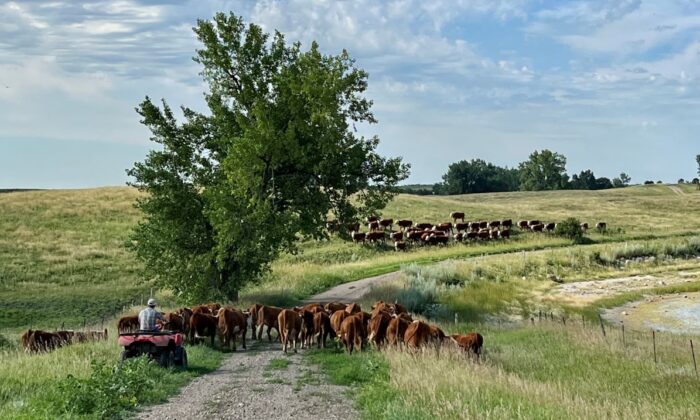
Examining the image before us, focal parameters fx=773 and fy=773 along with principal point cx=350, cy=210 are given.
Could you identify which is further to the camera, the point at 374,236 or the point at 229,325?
the point at 374,236

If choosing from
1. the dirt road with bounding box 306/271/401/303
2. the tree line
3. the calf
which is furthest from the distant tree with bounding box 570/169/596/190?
the dirt road with bounding box 306/271/401/303

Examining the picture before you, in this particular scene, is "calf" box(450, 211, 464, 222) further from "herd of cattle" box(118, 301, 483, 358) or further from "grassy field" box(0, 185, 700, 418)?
"herd of cattle" box(118, 301, 483, 358)

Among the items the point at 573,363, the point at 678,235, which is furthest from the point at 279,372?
the point at 678,235

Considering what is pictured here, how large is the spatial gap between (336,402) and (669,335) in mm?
19479

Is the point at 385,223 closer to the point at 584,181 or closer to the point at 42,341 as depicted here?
the point at 42,341

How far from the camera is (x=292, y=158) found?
3275 centimetres

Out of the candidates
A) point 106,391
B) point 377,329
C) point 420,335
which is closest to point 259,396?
point 106,391

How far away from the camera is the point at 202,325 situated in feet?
74.0

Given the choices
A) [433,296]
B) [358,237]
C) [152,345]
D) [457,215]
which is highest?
[457,215]

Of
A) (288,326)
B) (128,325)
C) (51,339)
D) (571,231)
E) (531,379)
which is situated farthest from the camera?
(571,231)

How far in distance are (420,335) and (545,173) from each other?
155 meters

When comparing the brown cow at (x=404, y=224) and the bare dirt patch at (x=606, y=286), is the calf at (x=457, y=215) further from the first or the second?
the bare dirt patch at (x=606, y=286)

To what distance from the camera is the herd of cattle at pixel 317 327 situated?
64.1 ft

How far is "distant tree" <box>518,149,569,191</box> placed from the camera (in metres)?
167
